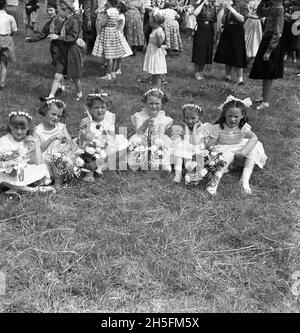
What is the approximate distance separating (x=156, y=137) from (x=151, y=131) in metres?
0.13

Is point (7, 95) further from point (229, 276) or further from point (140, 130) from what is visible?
point (229, 276)

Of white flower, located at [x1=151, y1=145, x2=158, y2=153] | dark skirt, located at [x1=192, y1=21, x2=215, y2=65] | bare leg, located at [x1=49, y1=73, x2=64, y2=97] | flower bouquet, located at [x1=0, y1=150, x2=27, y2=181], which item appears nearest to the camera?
flower bouquet, located at [x1=0, y1=150, x2=27, y2=181]

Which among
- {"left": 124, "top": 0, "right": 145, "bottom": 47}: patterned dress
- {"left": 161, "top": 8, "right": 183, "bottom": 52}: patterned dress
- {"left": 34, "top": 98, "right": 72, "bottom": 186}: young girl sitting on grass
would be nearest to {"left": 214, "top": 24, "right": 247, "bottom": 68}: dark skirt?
{"left": 161, "top": 8, "right": 183, "bottom": 52}: patterned dress

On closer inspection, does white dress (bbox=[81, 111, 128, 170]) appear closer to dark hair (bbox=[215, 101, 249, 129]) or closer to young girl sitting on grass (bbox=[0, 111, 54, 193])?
young girl sitting on grass (bbox=[0, 111, 54, 193])

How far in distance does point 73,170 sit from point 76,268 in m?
1.46

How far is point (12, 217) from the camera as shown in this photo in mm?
4426

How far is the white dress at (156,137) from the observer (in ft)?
18.1

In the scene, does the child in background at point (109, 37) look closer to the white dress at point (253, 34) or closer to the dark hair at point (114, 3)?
the dark hair at point (114, 3)

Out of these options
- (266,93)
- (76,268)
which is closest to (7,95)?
(266,93)

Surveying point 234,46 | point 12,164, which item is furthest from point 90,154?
point 234,46

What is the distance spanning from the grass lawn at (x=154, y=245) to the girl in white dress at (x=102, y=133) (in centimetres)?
18

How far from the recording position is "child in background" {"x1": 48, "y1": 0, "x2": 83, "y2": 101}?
7754 mm

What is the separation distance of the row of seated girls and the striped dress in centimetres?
386

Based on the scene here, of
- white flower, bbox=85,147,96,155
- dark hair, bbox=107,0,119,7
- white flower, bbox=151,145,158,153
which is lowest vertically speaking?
white flower, bbox=151,145,158,153
